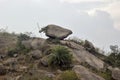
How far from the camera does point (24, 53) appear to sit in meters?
21.2

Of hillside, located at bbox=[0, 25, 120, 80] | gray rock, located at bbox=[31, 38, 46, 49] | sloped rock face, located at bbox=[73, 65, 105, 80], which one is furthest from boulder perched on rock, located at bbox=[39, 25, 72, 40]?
sloped rock face, located at bbox=[73, 65, 105, 80]

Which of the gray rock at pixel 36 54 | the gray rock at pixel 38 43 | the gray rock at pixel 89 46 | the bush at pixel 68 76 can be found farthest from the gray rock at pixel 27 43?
the bush at pixel 68 76

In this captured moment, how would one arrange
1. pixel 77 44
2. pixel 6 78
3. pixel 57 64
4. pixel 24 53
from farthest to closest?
pixel 77 44, pixel 24 53, pixel 57 64, pixel 6 78

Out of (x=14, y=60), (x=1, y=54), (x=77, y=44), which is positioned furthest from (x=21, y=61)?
(x=77, y=44)

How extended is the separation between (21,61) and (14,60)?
511 mm

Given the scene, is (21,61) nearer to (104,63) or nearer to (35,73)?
(35,73)

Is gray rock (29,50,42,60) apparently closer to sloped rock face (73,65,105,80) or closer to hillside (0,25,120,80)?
hillside (0,25,120,80)

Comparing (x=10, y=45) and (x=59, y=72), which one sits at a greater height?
(x=10, y=45)

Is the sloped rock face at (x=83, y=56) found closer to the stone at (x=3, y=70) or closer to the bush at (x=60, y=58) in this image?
the bush at (x=60, y=58)

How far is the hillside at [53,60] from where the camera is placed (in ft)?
59.5

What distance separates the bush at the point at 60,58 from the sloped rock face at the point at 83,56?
58.0 inches

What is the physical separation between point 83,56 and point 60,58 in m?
2.78

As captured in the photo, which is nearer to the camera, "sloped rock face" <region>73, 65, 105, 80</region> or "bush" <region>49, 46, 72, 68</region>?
"sloped rock face" <region>73, 65, 105, 80</region>

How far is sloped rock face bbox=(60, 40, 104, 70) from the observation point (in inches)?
823
